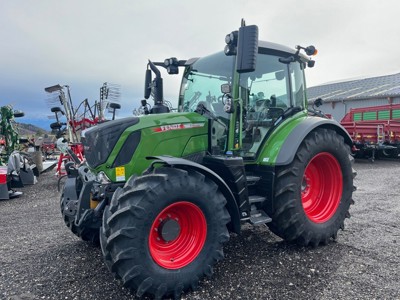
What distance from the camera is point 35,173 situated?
30.2ft

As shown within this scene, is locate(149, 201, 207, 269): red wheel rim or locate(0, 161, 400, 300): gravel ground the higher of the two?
locate(149, 201, 207, 269): red wheel rim

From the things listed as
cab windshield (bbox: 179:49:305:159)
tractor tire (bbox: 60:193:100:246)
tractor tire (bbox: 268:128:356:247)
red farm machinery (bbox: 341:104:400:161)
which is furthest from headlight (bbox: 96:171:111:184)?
red farm machinery (bbox: 341:104:400:161)

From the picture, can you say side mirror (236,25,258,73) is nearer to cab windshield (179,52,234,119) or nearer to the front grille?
cab windshield (179,52,234,119)

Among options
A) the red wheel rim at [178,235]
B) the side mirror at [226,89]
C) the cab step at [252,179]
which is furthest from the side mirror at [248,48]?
the red wheel rim at [178,235]

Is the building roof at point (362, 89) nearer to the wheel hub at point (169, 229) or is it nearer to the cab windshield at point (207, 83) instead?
the cab windshield at point (207, 83)

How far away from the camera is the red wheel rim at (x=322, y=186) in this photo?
3.88 meters

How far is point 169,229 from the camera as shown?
272 cm

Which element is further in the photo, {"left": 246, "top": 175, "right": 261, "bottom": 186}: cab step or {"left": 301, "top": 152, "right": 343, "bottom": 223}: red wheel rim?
{"left": 301, "top": 152, "right": 343, "bottom": 223}: red wheel rim

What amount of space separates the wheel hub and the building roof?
1930 cm

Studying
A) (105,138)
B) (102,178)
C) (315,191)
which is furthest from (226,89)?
(315,191)

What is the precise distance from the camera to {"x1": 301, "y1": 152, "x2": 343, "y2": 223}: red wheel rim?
3877 millimetres

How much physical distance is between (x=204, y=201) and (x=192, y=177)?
0.22 metres

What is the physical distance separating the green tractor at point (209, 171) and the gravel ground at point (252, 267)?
0.21m

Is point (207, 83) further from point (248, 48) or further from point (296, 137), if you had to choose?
point (296, 137)
